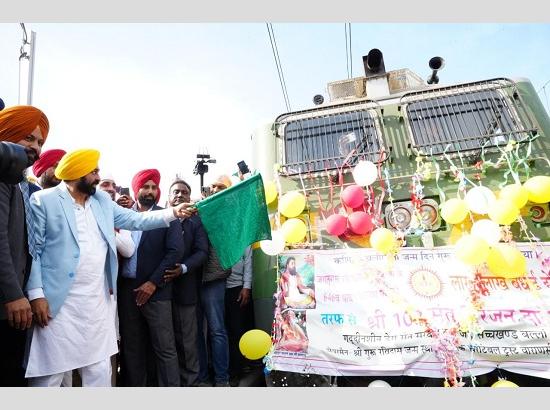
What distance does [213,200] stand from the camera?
2.80 m

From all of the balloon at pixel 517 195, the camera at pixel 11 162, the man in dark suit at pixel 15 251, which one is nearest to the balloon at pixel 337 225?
the balloon at pixel 517 195

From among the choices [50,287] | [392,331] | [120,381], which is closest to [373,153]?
[392,331]

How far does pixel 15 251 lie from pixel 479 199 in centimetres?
321

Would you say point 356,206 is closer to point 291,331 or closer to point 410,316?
point 410,316

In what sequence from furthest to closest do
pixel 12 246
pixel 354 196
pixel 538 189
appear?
1. pixel 354 196
2. pixel 538 189
3. pixel 12 246

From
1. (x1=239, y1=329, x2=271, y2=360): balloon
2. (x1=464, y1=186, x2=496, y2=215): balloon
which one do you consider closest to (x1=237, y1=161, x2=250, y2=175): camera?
(x1=239, y1=329, x2=271, y2=360): balloon

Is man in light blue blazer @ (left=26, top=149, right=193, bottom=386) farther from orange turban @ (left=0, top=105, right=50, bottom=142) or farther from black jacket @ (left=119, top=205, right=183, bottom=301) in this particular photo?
black jacket @ (left=119, top=205, right=183, bottom=301)

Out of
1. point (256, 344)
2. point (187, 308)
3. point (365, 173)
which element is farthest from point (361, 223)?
point (187, 308)

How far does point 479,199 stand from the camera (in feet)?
9.27

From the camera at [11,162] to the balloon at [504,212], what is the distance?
9.97ft

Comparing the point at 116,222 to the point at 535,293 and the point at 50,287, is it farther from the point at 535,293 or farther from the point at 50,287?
the point at 535,293

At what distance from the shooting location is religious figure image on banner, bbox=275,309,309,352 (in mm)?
2834

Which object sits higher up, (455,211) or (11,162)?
(11,162)

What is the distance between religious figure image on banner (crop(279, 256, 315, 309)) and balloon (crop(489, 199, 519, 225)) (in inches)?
59.4
